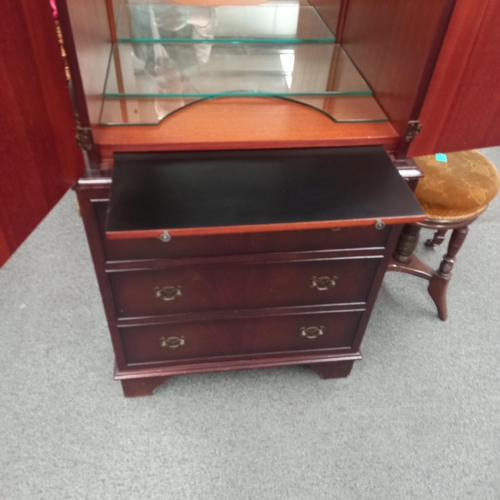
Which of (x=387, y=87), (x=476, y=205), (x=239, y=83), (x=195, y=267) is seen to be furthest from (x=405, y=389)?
(x=239, y=83)

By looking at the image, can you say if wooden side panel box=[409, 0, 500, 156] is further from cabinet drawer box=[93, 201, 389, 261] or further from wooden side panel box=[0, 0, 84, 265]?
wooden side panel box=[0, 0, 84, 265]

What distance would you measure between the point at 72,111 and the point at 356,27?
2.39 feet

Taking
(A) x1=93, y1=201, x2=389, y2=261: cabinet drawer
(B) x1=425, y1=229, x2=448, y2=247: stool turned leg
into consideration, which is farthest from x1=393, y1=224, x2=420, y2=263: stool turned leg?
(A) x1=93, y1=201, x2=389, y2=261: cabinet drawer

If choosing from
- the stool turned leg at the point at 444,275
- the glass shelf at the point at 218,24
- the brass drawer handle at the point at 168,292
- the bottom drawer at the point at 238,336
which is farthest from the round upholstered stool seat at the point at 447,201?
the brass drawer handle at the point at 168,292

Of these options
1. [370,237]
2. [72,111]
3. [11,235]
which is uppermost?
[72,111]

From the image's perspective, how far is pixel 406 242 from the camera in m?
1.66

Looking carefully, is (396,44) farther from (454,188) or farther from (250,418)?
(250,418)

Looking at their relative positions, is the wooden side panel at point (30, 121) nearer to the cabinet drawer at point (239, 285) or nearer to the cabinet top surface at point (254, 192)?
the cabinet top surface at point (254, 192)

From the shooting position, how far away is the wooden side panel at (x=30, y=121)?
71 cm

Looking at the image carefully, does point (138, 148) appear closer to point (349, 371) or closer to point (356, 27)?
point (356, 27)

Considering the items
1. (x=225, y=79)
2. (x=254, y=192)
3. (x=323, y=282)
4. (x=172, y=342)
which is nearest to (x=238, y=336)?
(x=172, y=342)

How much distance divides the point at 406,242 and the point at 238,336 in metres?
0.72

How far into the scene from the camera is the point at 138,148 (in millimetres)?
962

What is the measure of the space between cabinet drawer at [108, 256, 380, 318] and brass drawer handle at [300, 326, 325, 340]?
111mm
